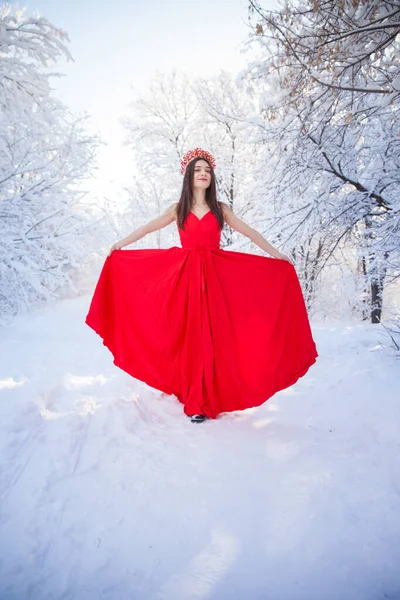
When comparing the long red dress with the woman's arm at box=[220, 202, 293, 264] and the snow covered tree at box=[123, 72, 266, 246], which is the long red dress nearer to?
the woman's arm at box=[220, 202, 293, 264]

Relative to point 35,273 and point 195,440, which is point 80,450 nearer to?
point 195,440

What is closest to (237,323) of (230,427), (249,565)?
(230,427)

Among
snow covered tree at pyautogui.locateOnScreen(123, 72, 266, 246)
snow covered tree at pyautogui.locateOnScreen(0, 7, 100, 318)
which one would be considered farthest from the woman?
snow covered tree at pyautogui.locateOnScreen(123, 72, 266, 246)

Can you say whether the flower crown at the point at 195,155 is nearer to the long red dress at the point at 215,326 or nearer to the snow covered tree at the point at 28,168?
the long red dress at the point at 215,326

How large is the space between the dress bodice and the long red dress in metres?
0.01

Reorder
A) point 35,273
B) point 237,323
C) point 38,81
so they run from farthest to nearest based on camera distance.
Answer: point 38,81, point 35,273, point 237,323

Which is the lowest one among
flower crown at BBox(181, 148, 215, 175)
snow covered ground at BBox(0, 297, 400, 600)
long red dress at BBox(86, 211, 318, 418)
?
snow covered ground at BBox(0, 297, 400, 600)

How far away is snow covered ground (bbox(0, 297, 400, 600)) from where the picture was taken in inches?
60.4

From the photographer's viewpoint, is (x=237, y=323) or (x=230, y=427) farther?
(x=237, y=323)

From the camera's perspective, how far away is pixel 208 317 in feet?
10.1

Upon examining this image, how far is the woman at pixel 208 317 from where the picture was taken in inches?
120

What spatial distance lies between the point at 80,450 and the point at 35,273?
3473 mm

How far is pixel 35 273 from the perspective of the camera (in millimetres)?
5086

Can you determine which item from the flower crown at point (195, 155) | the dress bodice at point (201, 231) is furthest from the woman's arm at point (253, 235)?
the flower crown at point (195, 155)
